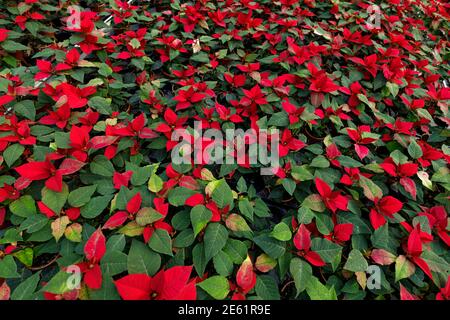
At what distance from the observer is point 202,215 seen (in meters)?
1.11

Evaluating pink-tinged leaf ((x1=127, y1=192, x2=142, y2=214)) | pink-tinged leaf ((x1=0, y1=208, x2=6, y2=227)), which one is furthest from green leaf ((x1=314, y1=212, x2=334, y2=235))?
→ pink-tinged leaf ((x1=0, y1=208, x2=6, y2=227))

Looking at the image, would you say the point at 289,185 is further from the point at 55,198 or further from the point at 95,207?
the point at 55,198

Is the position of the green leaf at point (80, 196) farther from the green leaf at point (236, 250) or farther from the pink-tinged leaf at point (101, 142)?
the green leaf at point (236, 250)

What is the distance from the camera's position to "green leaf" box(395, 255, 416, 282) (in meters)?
1.06

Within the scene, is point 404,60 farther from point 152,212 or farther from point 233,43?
point 152,212

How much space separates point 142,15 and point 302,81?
1258mm

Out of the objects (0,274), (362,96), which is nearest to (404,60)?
(362,96)

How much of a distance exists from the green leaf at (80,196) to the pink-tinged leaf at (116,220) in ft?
0.49

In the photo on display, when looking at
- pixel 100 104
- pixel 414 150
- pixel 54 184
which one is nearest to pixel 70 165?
pixel 54 184

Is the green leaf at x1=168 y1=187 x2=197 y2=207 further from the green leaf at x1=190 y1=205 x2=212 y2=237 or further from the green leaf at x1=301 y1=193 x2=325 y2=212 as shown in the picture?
the green leaf at x1=301 y1=193 x2=325 y2=212

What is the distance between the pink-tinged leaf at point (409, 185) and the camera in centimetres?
133

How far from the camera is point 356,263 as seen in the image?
1.10m

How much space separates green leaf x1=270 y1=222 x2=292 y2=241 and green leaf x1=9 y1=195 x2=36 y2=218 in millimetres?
895
